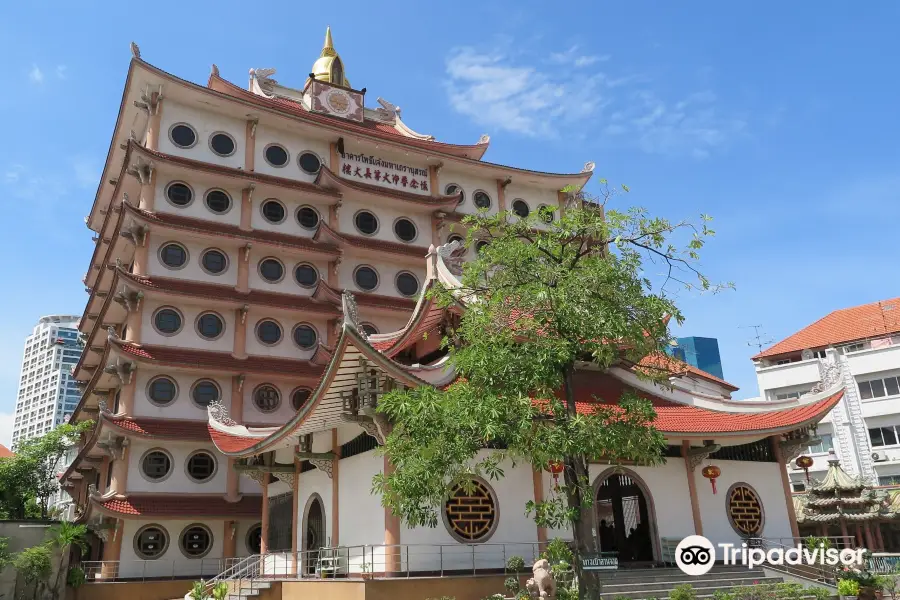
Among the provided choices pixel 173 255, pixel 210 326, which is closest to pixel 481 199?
pixel 210 326

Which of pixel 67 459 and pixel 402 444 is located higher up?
pixel 67 459

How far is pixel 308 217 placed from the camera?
109 ft

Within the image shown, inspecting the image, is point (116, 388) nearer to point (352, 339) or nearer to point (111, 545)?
point (111, 545)

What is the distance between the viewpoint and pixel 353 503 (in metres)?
16.9

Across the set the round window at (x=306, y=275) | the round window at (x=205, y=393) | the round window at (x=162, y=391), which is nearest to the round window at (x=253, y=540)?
the round window at (x=205, y=393)

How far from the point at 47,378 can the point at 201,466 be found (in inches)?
4558

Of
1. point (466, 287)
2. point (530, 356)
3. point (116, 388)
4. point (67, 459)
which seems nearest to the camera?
point (530, 356)

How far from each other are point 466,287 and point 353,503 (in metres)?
6.85

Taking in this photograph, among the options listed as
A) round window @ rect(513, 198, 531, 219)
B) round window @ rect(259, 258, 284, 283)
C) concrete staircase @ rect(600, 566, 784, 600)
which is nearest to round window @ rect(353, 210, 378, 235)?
round window @ rect(259, 258, 284, 283)

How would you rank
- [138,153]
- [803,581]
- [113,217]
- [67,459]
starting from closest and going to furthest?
1. [803,581]
2. [138,153]
3. [113,217]
4. [67,459]

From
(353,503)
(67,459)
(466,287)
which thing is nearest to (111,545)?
(353,503)

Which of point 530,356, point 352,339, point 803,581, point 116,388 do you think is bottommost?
point 803,581

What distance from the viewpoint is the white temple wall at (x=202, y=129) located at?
30938 mm

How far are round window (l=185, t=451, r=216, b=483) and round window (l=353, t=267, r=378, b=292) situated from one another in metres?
9.79
